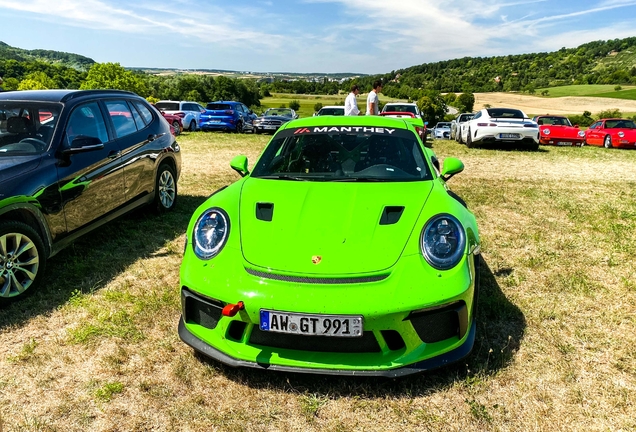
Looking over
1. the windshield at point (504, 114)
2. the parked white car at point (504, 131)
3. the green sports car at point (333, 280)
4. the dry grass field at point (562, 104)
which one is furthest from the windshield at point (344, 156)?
the dry grass field at point (562, 104)

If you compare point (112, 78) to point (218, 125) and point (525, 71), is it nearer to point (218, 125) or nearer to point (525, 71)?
point (218, 125)

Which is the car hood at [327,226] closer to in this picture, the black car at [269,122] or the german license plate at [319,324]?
the german license plate at [319,324]

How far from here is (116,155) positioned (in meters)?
4.93

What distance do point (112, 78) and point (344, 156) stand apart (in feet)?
305

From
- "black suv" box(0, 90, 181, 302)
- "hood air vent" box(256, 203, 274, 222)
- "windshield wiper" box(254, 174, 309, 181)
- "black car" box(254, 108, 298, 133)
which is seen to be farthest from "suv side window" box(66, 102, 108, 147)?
"black car" box(254, 108, 298, 133)

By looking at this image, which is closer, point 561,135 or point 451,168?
point 451,168

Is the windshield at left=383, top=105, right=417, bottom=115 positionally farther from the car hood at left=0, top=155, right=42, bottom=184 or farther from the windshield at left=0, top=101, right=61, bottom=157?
the car hood at left=0, top=155, right=42, bottom=184

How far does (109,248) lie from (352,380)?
3.40m

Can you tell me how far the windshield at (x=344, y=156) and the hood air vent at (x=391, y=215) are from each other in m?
0.55

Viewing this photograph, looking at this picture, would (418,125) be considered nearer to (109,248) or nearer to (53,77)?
(109,248)

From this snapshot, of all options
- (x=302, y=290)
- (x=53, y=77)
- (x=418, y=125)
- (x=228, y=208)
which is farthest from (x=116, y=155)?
(x=53, y=77)

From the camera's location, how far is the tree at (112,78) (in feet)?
277

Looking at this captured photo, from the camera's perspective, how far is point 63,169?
13.5 feet

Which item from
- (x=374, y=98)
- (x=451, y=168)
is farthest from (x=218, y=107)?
(x=451, y=168)
